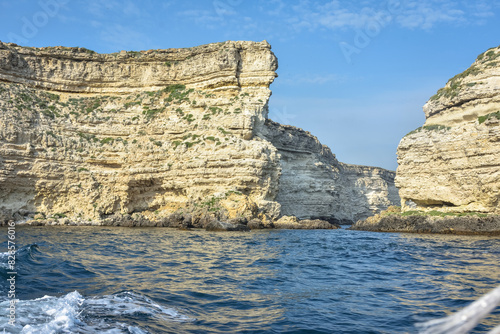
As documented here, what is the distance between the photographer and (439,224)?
95.6 feet

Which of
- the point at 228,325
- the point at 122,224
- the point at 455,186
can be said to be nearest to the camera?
the point at 228,325

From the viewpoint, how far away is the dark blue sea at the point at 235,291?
588 centimetres

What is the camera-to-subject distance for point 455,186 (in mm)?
31109

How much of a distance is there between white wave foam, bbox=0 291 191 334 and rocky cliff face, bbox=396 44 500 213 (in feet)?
98.1

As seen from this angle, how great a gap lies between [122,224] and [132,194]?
574cm

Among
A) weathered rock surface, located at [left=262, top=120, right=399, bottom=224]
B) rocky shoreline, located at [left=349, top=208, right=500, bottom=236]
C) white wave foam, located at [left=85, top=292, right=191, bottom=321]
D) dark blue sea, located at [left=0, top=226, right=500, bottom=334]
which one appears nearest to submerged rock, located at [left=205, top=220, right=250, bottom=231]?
rocky shoreline, located at [left=349, top=208, right=500, bottom=236]

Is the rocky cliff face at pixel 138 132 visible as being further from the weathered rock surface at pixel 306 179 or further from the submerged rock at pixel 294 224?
the weathered rock surface at pixel 306 179

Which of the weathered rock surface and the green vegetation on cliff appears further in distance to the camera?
the weathered rock surface

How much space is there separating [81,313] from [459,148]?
107ft

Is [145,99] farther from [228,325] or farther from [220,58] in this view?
[228,325]

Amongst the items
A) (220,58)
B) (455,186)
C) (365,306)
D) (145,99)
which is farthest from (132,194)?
(365,306)

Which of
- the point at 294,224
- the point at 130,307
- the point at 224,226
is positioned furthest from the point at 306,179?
the point at 130,307

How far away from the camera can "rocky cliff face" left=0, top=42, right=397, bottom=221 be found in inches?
1359

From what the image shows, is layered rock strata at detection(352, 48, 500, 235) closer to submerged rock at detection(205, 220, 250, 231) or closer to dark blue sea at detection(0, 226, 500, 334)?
submerged rock at detection(205, 220, 250, 231)
